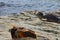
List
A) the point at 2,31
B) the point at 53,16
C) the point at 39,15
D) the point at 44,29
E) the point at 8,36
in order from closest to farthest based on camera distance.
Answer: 1. the point at 8,36
2. the point at 2,31
3. the point at 44,29
4. the point at 53,16
5. the point at 39,15

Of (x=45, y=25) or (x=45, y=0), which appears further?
(x=45, y=0)

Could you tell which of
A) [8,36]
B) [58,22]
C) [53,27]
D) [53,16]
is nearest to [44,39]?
[8,36]

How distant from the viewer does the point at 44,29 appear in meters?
6.50

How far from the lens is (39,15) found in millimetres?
8898

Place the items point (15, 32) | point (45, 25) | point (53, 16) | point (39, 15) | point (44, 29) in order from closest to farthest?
1. point (15, 32)
2. point (44, 29)
3. point (45, 25)
4. point (53, 16)
5. point (39, 15)

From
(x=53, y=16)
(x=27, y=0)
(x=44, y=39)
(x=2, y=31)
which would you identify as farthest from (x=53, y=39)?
(x=27, y=0)

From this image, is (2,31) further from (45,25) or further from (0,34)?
(45,25)

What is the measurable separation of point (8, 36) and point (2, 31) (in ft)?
1.94

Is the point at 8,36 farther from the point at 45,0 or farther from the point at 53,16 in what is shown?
the point at 45,0

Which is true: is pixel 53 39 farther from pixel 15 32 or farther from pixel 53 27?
pixel 53 27

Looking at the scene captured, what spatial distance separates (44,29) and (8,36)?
1468 mm

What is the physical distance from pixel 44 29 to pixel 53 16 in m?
1.57

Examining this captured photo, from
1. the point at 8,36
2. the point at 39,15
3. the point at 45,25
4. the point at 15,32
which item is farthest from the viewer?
the point at 39,15

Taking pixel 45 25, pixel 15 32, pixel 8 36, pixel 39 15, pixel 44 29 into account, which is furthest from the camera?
pixel 39 15
